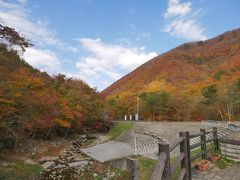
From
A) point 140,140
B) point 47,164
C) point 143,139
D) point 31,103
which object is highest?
point 31,103

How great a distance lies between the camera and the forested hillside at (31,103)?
40.4 feet

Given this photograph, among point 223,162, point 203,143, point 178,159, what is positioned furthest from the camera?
point 223,162

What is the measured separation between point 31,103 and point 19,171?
565 centimetres

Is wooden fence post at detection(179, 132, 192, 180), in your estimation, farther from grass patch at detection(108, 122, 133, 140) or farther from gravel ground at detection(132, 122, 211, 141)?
grass patch at detection(108, 122, 133, 140)

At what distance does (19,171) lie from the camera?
10.7 meters

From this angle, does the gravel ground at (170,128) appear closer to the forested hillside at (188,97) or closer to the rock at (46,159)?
the forested hillside at (188,97)

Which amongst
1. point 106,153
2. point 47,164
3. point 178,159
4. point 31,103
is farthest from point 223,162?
point 31,103

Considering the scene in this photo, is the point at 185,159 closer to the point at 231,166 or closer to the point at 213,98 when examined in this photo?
the point at 231,166

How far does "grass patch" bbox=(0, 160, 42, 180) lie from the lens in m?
9.76

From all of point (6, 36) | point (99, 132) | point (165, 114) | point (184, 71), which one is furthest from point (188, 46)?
point (6, 36)

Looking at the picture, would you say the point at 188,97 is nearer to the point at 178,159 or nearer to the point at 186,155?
the point at 186,155

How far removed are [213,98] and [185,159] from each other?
27440 mm

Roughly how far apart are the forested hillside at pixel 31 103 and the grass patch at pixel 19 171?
1.81m

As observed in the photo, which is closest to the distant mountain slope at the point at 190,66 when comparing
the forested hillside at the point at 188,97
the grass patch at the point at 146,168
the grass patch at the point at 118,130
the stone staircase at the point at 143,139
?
the forested hillside at the point at 188,97
